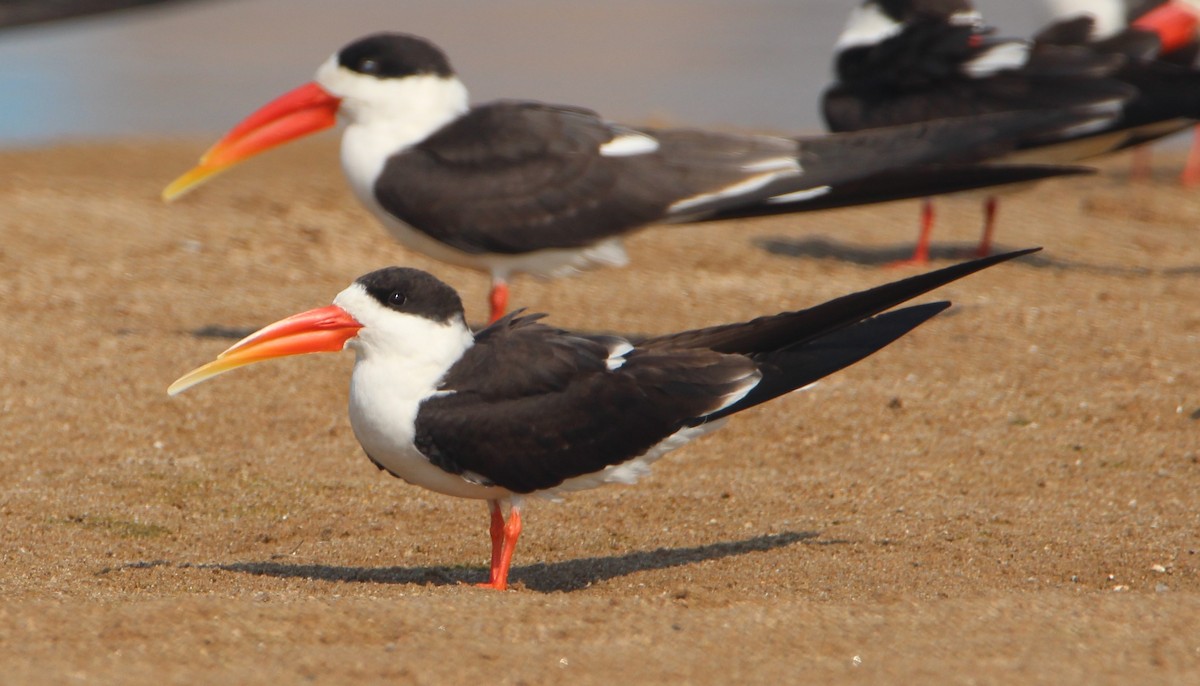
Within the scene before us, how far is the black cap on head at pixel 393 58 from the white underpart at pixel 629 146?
770mm

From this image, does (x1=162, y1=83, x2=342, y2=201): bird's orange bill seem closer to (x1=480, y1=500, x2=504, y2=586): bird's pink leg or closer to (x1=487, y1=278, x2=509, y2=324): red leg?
(x1=487, y1=278, x2=509, y2=324): red leg

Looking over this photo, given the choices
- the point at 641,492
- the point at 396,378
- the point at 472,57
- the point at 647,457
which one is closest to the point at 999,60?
the point at 641,492

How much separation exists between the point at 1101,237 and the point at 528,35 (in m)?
11.4

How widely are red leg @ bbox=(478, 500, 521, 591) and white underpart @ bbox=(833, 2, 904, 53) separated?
4.84 meters

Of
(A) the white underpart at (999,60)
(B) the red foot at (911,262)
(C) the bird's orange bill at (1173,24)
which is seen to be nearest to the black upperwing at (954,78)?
(A) the white underpart at (999,60)

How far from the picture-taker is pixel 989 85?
757cm

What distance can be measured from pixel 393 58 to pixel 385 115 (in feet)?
0.85

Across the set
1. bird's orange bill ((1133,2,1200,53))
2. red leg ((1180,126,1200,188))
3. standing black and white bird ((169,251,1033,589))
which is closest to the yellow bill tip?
standing black and white bird ((169,251,1033,589))

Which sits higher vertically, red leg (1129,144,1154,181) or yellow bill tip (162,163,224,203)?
yellow bill tip (162,163,224,203)

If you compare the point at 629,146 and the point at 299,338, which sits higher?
the point at 629,146

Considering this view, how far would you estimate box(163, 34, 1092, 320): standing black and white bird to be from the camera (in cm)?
616

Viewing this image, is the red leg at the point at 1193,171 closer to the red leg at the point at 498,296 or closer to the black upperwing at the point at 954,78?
the black upperwing at the point at 954,78

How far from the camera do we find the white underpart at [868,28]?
Result: 27.4ft

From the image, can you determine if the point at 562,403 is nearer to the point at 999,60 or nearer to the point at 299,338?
the point at 299,338
